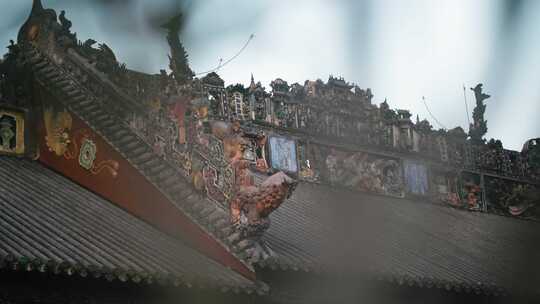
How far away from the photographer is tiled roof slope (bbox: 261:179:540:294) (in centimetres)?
1259

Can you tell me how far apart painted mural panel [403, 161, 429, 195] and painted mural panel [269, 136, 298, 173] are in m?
3.20

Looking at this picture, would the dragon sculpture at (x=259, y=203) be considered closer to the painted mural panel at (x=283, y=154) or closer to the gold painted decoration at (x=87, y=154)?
the gold painted decoration at (x=87, y=154)

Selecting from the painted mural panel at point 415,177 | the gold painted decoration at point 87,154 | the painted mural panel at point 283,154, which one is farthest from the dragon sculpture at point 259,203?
the painted mural panel at point 415,177

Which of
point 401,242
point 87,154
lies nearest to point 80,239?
point 87,154

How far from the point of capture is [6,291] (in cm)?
1224

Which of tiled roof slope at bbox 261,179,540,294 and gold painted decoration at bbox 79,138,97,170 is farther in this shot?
gold painted decoration at bbox 79,138,97,170

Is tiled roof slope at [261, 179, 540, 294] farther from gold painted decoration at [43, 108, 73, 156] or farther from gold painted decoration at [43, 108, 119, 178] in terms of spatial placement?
gold painted decoration at [43, 108, 73, 156]

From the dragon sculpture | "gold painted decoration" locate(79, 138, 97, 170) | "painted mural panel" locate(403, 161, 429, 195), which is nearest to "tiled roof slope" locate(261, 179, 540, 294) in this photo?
"painted mural panel" locate(403, 161, 429, 195)

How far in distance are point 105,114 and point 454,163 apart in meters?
10.8

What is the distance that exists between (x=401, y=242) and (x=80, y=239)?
6642 millimetres

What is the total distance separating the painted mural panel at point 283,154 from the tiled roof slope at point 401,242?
0.61 meters

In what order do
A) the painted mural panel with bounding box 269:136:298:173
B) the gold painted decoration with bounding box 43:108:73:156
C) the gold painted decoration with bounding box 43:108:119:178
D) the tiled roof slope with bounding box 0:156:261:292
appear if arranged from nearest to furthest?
the tiled roof slope with bounding box 0:156:261:292, the gold painted decoration with bounding box 43:108:119:178, the gold painted decoration with bounding box 43:108:73:156, the painted mural panel with bounding box 269:136:298:173

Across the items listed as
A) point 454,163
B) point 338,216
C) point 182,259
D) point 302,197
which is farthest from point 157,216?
point 454,163

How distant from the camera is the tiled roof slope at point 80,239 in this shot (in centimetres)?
1247
